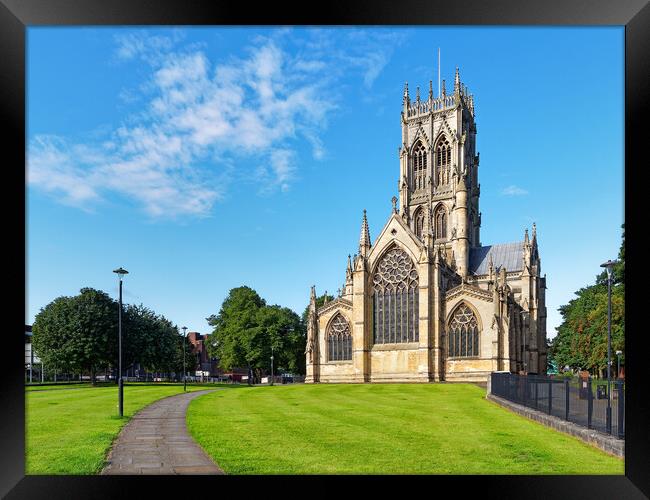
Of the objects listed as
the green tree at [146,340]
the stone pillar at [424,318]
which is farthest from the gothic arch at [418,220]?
the green tree at [146,340]

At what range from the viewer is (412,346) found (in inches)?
1875

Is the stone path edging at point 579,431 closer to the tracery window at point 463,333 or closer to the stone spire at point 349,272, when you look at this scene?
the tracery window at point 463,333

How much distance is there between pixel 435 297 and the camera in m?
47.1

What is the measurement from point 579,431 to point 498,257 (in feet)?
158

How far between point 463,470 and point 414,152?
57.0 metres

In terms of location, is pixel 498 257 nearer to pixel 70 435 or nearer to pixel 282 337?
pixel 282 337

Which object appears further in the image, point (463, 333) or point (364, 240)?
point (364, 240)

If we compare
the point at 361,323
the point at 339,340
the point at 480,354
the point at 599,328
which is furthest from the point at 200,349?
the point at 599,328

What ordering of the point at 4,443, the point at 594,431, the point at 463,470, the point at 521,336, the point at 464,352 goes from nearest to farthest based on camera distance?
the point at 4,443 < the point at 463,470 < the point at 594,431 < the point at 464,352 < the point at 521,336

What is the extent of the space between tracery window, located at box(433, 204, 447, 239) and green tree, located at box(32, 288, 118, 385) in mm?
33391

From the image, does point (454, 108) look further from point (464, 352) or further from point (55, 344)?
point (55, 344)

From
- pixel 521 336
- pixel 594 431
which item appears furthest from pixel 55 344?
pixel 594 431

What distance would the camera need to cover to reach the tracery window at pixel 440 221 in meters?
60.5

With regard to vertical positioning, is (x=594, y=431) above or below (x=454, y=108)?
below
